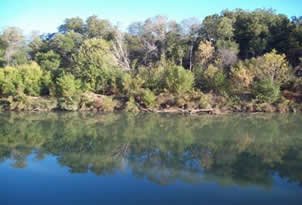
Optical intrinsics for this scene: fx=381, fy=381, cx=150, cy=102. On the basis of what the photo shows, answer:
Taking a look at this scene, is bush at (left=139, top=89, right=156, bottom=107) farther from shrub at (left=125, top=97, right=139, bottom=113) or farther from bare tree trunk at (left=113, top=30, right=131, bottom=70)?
bare tree trunk at (left=113, top=30, right=131, bottom=70)

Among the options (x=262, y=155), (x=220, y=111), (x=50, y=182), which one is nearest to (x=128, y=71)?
(x=220, y=111)

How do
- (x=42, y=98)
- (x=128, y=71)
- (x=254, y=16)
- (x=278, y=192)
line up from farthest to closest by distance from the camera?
(x=254, y=16) < (x=128, y=71) < (x=42, y=98) < (x=278, y=192)

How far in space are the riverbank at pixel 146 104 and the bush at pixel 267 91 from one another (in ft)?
1.53

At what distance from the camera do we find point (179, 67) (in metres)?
32.1

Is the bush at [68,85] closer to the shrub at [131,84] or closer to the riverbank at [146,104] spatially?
the riverbank at [146,104]

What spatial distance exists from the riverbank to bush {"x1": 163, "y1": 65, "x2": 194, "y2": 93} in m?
0.65

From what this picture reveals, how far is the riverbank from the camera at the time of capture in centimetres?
3000

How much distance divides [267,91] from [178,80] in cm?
713

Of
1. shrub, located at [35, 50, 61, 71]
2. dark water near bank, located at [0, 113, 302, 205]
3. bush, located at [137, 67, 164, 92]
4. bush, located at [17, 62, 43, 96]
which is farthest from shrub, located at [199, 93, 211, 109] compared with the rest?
shrub, located at [35, 50, 61, 71]

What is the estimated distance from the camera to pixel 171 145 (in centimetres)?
1836

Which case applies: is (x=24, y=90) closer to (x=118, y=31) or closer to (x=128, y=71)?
(x=128, y=71)

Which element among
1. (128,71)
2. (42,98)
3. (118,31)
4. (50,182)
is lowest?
(50,182)

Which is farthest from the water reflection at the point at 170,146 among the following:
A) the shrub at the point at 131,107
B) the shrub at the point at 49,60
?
the shrub at the point at 49,60

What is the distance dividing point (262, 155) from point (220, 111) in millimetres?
14698
